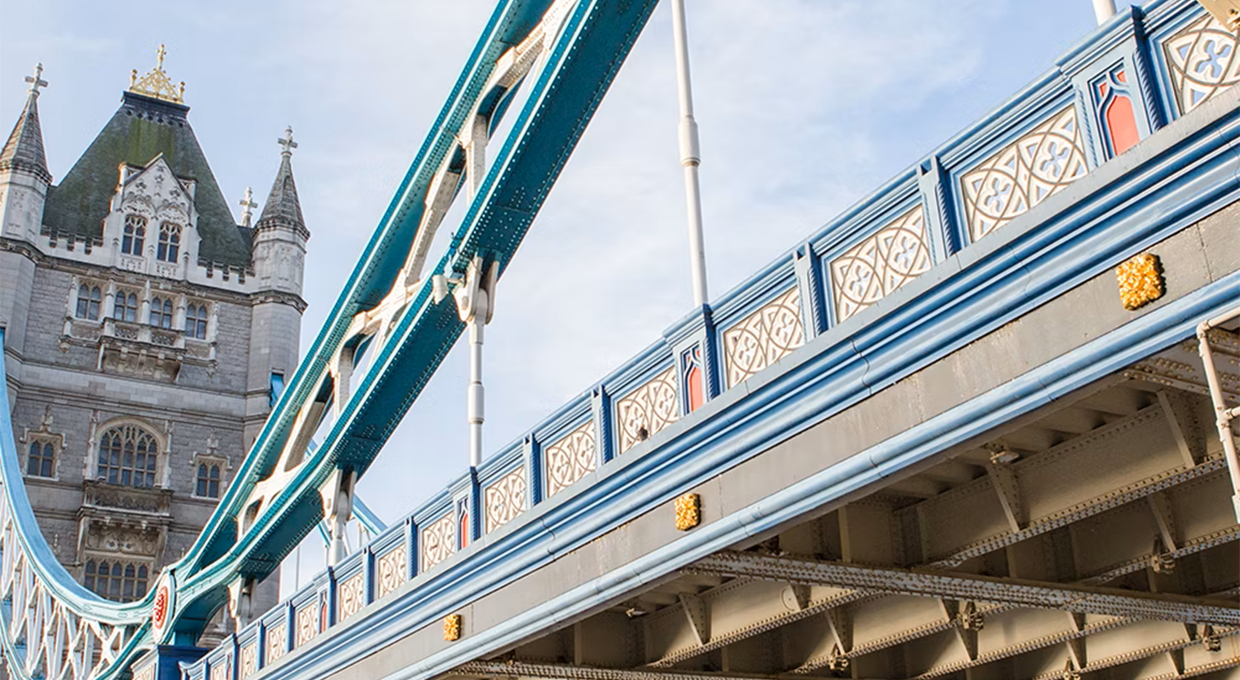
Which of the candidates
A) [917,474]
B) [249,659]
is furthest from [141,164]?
[917,474]

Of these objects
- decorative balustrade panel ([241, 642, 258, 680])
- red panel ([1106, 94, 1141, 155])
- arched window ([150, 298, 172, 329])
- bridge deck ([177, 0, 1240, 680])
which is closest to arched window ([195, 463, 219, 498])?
arched window ([150, 298, 172, 329])

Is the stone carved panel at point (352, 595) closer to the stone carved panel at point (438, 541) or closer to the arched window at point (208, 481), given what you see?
the stone carved panel at point (438, 541)

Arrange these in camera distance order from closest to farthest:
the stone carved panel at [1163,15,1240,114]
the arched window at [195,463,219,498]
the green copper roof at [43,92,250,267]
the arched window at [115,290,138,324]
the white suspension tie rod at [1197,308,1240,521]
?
the white suspension tie rod at [1197,308,1240,521] < the stone carved panel at [1163,15,1240,114] < the arched window at [195,463,219,498] < the arched window at [115,290,138,324] < the green copper roof at [43,92,250,267]

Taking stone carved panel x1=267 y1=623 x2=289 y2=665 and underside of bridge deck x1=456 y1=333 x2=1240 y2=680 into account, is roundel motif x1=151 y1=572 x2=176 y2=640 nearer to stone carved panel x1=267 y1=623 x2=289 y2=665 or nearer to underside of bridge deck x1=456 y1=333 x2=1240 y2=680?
stone carved panel x1=267 y1=623 x2=289 y2=665

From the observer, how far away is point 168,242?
5262 centimetres

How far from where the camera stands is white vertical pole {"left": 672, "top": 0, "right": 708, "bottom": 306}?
10.7m

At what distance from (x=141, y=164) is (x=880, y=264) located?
52.1m

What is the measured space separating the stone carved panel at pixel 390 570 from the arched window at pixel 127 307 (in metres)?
37.6

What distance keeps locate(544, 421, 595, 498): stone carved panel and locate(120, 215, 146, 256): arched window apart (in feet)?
142

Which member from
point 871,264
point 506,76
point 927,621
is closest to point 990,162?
point 871,264

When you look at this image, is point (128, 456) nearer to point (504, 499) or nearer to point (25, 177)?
point (25, 177)

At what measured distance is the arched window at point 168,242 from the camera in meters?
52.2

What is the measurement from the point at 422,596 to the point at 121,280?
39732 mm

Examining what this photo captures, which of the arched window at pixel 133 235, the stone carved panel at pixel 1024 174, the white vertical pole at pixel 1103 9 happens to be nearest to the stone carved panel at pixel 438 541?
the stone carved panel at pixel 1024 174
